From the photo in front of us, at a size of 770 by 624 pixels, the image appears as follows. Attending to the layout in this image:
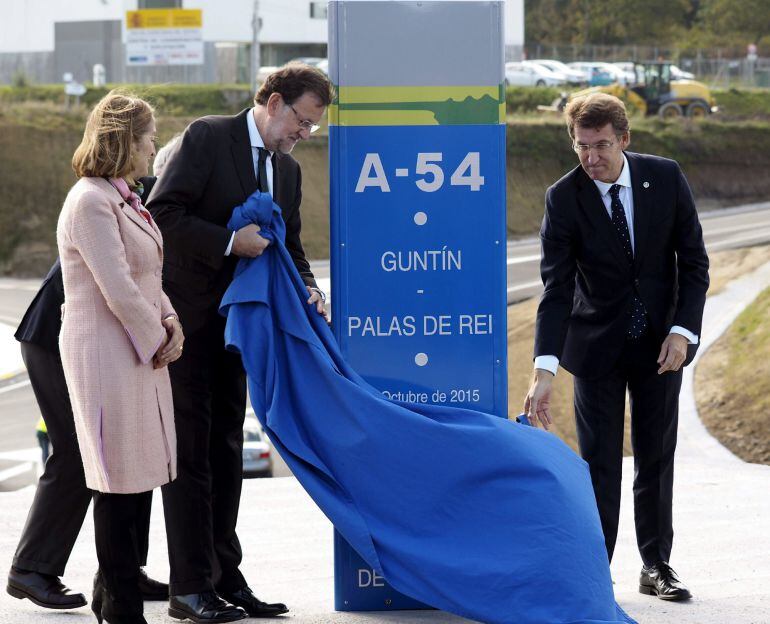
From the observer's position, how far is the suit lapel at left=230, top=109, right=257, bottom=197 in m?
4.86

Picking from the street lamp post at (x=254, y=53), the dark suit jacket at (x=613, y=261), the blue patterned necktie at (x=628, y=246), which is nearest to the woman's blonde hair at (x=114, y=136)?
the dark suit jacket at (x=613, y=261)

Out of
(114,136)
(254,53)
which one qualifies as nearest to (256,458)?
(114,136)

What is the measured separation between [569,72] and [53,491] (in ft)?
179

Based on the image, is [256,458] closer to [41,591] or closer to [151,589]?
[151,589]

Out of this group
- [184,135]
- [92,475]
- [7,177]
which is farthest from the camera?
[7,177]

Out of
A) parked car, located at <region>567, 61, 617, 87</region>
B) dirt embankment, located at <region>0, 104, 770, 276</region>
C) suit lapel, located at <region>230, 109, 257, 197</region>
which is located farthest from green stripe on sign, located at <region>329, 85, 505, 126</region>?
parked car, located at <region>567, 61, 617, 87</region>

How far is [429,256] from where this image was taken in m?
5.03

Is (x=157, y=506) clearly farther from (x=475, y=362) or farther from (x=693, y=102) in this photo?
(x=693, y=102)

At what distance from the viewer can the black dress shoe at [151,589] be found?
17.4ft

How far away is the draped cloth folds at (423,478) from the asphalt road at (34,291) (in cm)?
288

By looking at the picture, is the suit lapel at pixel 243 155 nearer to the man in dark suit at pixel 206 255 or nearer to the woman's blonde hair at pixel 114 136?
the man in dark suit at pixel 206 255

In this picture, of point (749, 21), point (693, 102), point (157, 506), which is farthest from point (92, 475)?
point (749, 21)

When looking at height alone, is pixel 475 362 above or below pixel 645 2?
below

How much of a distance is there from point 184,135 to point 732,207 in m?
44.7
